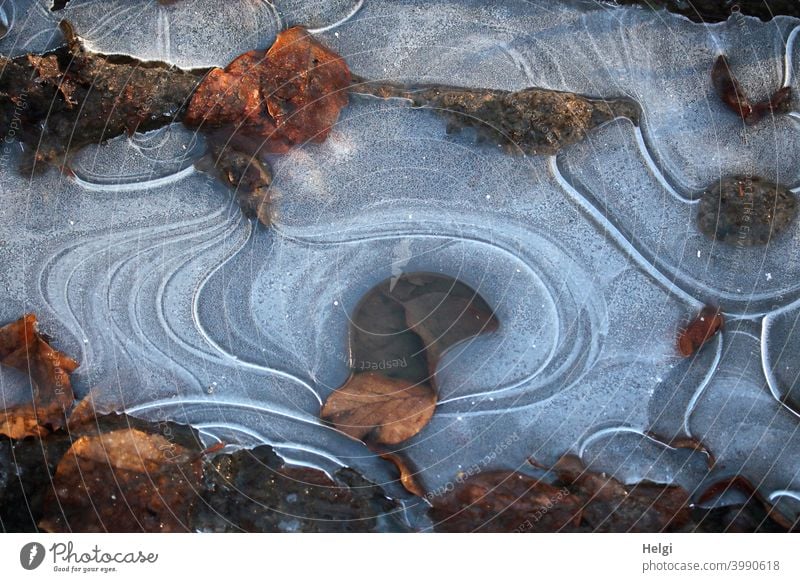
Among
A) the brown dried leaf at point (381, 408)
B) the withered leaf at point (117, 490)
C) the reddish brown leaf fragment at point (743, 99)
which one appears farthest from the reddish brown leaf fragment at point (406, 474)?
the reddish brown leaf fragment at point (743, 99)

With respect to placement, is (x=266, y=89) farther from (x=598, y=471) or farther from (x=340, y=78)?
(x=598, y=471)

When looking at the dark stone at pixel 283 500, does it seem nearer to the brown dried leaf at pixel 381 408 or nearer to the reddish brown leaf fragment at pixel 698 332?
the brown dried leaf at pixel 381 408

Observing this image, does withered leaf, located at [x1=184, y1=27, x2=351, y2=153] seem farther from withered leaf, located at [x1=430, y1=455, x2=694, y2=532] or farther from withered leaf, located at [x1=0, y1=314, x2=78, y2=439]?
withered leaf, located at [x1=430, y1=455, x2=694, y2=532]

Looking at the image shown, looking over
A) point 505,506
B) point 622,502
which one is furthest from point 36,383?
point 622,502

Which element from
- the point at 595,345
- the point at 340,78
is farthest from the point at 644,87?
the point at 340,78
